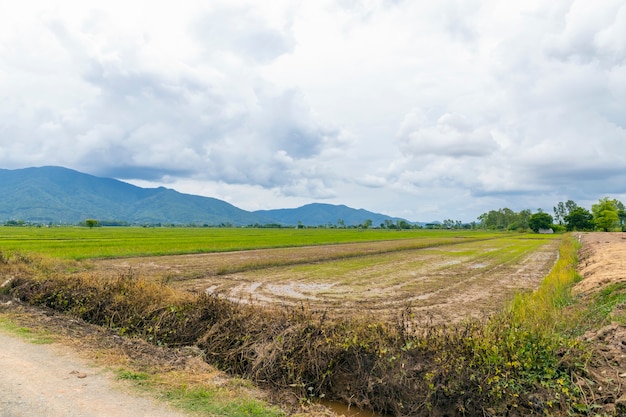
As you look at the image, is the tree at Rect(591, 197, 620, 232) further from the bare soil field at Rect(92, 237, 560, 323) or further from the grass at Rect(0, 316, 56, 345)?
the grass at Rect(0, 316, 56, 345)

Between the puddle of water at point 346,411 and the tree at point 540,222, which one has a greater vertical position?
the tree at point 540,222

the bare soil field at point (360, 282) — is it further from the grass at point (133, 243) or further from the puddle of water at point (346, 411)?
the grass at point (133, 243)

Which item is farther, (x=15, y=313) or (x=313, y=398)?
(x=15, y=313)

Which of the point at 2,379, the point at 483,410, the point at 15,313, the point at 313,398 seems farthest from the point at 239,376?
the point at 15,313

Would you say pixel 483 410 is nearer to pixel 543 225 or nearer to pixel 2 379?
pixel 2 379

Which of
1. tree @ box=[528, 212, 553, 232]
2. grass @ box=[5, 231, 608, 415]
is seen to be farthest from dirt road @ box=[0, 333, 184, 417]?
tree @ box=[528, 212, 553, 232]

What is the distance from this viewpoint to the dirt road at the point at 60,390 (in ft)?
14.3

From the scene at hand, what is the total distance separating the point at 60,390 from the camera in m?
4.88

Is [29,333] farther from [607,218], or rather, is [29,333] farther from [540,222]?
[540,222]

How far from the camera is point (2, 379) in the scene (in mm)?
5078

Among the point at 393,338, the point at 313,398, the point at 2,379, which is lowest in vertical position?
the point at 313,398

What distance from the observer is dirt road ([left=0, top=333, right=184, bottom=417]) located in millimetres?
4355

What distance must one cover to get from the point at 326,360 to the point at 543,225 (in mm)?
128622

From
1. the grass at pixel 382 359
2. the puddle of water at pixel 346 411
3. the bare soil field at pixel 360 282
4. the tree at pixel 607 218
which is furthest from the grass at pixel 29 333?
the tree at pixel 607 218
